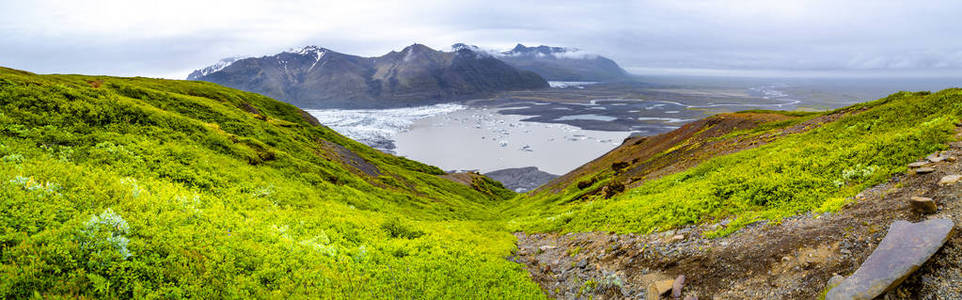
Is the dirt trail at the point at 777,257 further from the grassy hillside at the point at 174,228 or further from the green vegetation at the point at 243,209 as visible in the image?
the grassy hillside at the point at 174,228

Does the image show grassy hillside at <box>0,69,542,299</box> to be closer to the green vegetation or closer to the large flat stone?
the green vegetation

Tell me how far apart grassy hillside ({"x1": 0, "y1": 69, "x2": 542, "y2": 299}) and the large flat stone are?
23.4 ft

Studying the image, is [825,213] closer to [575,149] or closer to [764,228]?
[764,228]

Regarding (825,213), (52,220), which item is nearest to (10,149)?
(52,220)

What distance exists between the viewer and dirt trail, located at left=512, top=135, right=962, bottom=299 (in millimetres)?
7273

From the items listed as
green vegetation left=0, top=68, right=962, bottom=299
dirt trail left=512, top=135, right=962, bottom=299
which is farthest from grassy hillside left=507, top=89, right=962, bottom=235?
dirt trail left=512, top=135, right=962, bottom=299

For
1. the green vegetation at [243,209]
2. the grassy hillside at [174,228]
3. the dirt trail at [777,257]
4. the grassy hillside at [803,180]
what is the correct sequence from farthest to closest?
the grassy hillside at [803,180], the green vegetation at [243,209], the dirt trail at [777,257], the grassy hillside at [174,228]

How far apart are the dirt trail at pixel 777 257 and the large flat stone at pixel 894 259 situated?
0.58ft

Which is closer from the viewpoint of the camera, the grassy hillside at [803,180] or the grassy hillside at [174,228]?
the grassy hillside at [174,228]

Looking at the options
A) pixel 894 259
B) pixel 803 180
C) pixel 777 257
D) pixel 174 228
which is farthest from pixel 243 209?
pixel 803 180

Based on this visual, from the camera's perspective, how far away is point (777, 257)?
873cm

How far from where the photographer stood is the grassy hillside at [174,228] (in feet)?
23.5

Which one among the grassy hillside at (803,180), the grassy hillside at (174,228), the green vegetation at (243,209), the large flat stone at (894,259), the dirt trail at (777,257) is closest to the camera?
the large flat stone at (894,259)

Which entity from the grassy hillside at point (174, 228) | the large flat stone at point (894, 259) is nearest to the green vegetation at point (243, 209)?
the grassy hillside at point (174, 228)
